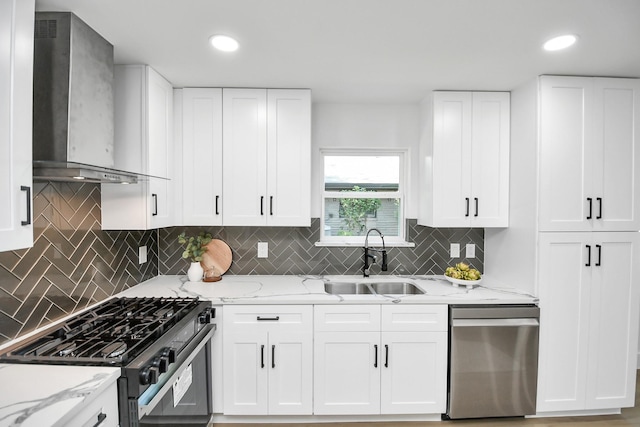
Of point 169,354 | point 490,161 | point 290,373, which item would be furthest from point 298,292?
point 490,161

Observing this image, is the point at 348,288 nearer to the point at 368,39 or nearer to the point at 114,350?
the point at 114,350

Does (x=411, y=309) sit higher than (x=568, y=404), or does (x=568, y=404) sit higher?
(x=411, y=309)

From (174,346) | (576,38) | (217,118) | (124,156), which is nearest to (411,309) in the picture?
(174,346)

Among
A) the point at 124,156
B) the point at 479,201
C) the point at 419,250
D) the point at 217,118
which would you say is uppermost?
the point at 217,118

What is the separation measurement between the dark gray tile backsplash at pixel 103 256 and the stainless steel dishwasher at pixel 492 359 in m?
0.75

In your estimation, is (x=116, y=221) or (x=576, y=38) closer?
(x=576, y=38)

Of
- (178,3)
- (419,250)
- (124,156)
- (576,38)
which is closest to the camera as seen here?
(178,3)

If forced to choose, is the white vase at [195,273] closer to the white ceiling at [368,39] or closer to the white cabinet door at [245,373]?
the white cabinet door at [245,373]

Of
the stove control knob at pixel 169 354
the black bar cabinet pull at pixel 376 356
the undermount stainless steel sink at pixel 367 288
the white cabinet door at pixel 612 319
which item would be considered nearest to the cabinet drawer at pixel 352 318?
the black bar cabinet pull at pixel 376 356

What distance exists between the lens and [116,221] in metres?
2.12

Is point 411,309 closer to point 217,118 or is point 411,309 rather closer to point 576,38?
point 576,38

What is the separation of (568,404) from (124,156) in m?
3.43

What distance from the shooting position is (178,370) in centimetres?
162

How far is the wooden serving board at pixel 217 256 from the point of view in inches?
110
